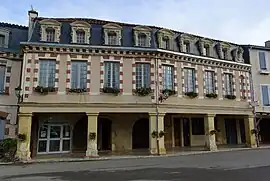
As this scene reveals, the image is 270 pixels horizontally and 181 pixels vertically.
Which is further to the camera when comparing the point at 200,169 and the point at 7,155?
the point at 7,155

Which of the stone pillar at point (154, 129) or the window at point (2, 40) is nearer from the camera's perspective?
the stone pillar at point (154, 129)

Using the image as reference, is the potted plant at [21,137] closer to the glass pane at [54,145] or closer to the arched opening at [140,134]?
the glass pane at [54,145]

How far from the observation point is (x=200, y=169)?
9.05 m

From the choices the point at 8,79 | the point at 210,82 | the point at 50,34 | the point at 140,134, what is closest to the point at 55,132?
the point at 8,79

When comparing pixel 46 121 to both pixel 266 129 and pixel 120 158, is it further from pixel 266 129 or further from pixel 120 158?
pixel 266 129

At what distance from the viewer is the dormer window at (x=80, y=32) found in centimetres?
1415

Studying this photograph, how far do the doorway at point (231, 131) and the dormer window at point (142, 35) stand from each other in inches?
352

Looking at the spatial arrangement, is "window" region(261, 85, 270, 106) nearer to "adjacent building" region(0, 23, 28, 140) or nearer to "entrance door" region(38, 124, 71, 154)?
"entrance door" region(38, 124, 71, 154)

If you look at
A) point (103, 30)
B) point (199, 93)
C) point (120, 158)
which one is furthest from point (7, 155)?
point (199, 93)

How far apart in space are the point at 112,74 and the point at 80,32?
292cm

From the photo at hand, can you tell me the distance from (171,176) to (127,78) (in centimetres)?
727

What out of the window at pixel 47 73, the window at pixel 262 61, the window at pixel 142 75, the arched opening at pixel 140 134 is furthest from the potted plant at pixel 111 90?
the window at pixel 262 61

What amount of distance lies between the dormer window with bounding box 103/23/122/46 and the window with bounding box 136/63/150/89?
5.73 feet

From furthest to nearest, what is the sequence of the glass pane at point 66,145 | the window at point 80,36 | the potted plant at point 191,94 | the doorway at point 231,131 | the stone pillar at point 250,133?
the doorway at point 231,131
the stone pillar at point 250,133
the potted plant at point 191,94
the glass pane at point 66,145
the window at point 80,36
